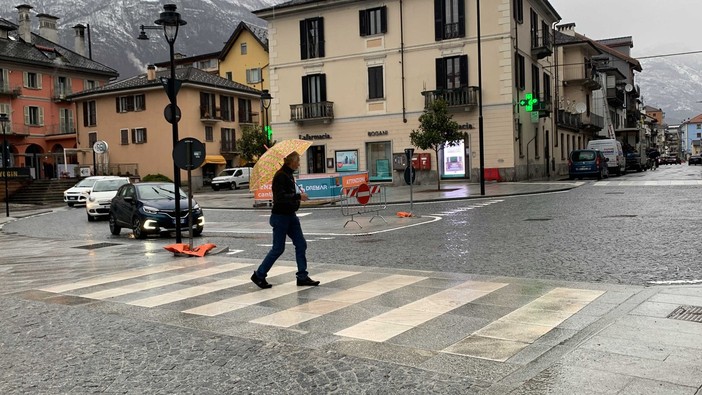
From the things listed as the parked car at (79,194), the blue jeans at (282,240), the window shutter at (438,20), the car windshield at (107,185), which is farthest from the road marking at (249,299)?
the window shutter at (438,20)

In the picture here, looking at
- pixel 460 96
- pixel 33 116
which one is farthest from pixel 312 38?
pixel 33 116

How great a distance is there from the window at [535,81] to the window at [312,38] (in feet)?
45.0

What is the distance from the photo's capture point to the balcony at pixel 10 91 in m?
53.3

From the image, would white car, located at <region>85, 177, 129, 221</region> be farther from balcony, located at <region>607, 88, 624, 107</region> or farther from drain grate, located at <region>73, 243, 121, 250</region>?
balcony, located at <region>607, 88, 624, 107</region>

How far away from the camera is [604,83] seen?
71.0 metres

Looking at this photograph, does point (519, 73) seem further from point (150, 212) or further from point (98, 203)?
point (150, 212)

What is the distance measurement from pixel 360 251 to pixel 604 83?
66.8 m

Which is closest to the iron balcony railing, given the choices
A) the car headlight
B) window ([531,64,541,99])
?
window ([531,64,541,99])

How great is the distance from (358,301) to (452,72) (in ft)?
101

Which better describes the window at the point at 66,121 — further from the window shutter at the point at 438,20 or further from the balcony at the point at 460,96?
the balcony at the point at 460,96

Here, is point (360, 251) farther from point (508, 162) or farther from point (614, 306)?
point (508, 162)

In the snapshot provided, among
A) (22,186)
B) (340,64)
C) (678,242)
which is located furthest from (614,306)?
(22,186)

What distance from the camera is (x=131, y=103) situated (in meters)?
53.2

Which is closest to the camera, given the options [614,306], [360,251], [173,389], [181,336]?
[173,389]
